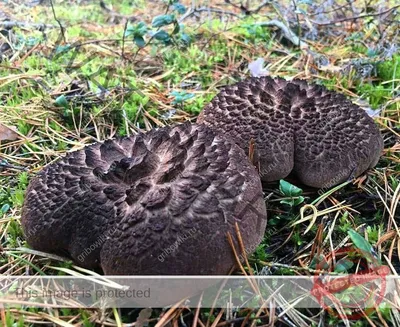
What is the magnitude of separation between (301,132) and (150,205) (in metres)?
1.16

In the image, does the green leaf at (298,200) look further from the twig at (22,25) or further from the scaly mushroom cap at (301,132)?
the twig at (22,25)

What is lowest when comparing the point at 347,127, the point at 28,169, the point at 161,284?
the point at 28,169

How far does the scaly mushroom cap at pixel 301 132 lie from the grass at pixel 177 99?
0.18m

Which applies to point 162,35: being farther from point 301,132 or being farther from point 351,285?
point 351,285

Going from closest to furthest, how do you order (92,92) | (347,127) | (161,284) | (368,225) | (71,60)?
(161,284) → (368,225) → (347,127) → (92,92) → (71,60)

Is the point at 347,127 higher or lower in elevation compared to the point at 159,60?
higher

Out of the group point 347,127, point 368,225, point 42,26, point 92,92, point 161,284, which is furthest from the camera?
point 42,26

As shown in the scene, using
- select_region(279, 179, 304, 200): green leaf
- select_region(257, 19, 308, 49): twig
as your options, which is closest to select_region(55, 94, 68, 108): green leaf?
select_region(279, 179, 304, 200): green leaf

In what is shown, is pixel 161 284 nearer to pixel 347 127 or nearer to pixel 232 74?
pixel 347 127

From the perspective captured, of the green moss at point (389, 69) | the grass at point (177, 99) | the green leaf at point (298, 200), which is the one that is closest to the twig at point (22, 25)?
the grass at point (177, 99)

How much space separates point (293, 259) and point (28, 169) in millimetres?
1918

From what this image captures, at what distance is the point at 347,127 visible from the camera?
285 cm

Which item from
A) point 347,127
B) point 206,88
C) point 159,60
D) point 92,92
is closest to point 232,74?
point 206,88

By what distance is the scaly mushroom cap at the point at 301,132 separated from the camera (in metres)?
2.72
